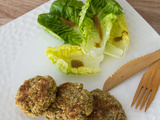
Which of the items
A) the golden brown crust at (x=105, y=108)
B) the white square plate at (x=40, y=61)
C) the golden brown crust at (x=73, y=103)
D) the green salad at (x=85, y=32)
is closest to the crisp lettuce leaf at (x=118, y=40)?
the green salad at (x=85, y=32)

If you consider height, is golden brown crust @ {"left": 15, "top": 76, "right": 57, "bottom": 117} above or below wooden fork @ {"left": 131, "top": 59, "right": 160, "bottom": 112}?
below

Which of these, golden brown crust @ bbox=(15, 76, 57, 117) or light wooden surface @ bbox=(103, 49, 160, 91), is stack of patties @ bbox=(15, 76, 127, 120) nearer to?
golden brown crust @ bbox=(15, 76, 57, 117)

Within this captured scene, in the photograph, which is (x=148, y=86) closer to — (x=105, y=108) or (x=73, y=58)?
(x=105, y=108)

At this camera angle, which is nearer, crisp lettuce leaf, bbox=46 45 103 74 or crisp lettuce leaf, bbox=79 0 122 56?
crisp lettuce leaf, bbox=46 45 103 74

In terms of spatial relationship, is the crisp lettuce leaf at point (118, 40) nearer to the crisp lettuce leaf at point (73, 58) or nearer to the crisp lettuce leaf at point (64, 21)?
the crisp lettuce leaf at point (73, 58)

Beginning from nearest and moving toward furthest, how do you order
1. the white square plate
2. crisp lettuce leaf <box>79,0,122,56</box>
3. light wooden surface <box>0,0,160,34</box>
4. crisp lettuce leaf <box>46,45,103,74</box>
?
the white square plate → crisp lettuce leaf <box>46,45,103,74</box> → crisp lettuce leaf <box>79,0,122,56</box> → light wooden surface <box>0,0,160,34</box>

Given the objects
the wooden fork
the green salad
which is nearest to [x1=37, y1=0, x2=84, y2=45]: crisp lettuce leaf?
the green salad

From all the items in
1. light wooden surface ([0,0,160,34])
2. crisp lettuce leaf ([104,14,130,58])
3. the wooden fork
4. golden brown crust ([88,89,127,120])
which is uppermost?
light wooden surface ([0,0,160,34])

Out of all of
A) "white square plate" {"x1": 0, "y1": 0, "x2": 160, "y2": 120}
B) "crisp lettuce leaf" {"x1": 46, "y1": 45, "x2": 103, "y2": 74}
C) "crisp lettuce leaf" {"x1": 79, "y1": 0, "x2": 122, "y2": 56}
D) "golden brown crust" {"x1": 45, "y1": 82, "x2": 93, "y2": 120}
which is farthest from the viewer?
"crisp lettuce leaf" {"x1": 79, "y1": 0, "x2": 122, "y2": 56}
